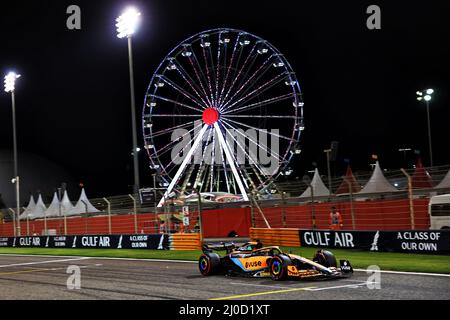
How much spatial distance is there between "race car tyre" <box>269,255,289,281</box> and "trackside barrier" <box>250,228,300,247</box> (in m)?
8.61

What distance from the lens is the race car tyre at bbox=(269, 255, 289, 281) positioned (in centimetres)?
1160

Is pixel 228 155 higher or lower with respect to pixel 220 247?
higher

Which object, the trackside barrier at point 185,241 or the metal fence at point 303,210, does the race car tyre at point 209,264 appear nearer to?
the metal fence at point 303,210

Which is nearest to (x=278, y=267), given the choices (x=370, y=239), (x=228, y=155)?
(x=370, y=239)

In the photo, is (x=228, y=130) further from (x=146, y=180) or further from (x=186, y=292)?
(x=146, y=180)

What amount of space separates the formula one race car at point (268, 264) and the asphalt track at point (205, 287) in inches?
6.6

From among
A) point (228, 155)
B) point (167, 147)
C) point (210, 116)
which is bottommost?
point (228, 155)

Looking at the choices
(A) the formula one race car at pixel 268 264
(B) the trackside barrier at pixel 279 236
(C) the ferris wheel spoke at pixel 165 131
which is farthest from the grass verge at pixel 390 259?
(C) the ferris wheel spoke at pixel 165 131

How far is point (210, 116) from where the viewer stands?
115ft

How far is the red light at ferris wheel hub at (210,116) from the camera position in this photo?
34812 millimetres

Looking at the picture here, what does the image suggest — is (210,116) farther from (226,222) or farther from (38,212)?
(38,212)

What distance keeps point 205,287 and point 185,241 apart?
11770mm

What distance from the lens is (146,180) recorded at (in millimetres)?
89750
